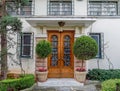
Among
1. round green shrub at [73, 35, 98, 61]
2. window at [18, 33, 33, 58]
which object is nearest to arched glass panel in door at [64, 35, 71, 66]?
round green shrub at [73, 35, 98, 61]

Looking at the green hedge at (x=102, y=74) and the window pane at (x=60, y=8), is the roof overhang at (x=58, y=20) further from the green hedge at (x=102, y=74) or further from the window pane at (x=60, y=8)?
the green hedge at (x=102, y=74)

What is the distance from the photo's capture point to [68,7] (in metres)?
16.5

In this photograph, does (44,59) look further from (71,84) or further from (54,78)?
(71,84)

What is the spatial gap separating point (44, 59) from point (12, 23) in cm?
363

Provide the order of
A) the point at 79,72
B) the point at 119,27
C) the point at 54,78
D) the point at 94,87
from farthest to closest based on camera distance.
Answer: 1. the point at 119,27
2. the point at 54,78
3. the point at 79,72
4. the point at 94,87

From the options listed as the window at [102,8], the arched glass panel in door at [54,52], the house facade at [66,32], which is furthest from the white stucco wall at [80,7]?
the arched glass panel in door at [54,52]

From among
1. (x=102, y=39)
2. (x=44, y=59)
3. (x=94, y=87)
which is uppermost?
(x=102, y=39)

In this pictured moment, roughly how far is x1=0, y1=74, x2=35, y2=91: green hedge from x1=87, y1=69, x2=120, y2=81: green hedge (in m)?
3.65

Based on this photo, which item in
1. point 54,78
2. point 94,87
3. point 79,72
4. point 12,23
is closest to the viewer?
point 12,23

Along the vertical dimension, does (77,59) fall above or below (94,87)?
above

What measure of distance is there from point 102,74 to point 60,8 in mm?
4834

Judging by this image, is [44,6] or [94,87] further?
[44,6]

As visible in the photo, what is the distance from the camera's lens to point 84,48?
545 inches

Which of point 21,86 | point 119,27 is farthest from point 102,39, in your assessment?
point 21,86
